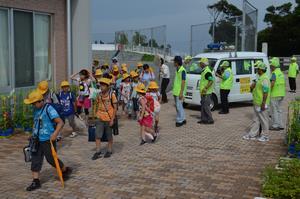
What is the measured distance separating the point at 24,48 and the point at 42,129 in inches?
218

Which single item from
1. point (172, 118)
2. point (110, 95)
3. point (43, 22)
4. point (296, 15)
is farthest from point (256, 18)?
point (296, 15)

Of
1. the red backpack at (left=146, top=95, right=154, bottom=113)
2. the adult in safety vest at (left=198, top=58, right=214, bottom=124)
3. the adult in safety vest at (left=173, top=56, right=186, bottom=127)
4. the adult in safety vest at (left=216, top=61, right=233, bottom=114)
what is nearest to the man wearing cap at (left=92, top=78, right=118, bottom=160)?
the red backpack at (left=146, top=95, right=154, bottom=113)

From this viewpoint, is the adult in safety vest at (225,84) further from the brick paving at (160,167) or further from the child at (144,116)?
the child at (144,116)

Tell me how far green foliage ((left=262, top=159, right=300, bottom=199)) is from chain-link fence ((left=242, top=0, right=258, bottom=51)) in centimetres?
1157

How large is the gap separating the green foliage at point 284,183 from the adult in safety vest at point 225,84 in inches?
266

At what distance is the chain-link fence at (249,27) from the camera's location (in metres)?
16.9

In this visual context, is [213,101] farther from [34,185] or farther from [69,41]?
[34,185]

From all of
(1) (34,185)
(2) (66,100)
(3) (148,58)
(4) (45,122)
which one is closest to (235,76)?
(3) (148,58)

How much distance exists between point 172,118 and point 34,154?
6571 millimetres

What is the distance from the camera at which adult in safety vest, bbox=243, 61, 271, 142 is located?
8805 mm

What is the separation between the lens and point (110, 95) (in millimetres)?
7734

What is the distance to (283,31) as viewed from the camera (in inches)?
1700

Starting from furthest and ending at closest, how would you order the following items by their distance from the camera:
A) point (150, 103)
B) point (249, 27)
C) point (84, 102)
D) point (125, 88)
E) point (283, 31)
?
point (283, 31), point (249, 27), point (125, 88), point (84, 102), point (150, 103)

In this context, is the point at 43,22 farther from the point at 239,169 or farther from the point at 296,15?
the point at 296,15
